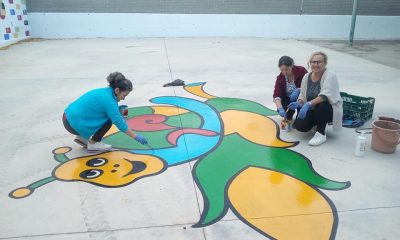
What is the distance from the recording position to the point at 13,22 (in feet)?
37.6

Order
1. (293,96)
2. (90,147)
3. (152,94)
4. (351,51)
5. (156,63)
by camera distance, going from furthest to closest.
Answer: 1. (351,51)
2. (156,63)
3. (152,94)
4. (293,96)
5. (90,147)

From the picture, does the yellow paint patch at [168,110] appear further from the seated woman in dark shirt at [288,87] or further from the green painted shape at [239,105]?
the seated woman in dark shirt at [288,87]

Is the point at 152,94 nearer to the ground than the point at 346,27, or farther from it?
nearer to the ground

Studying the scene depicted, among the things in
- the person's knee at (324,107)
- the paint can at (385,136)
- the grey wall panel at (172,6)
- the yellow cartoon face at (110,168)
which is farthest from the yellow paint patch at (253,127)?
the grey wall panel at (172,6)

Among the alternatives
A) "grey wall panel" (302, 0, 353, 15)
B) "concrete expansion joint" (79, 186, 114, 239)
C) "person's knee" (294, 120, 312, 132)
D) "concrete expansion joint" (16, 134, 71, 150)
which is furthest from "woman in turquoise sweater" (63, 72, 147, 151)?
"grey wall panel" (302, 0, 353, 15)

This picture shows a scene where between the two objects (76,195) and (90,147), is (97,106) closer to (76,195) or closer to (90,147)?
(90,147)

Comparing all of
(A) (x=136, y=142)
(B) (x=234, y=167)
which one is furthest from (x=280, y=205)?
(A) (x=136, y=142)

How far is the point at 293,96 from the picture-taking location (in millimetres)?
3875

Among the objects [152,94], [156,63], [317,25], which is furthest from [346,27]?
[152,94]

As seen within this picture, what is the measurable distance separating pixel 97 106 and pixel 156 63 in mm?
5203

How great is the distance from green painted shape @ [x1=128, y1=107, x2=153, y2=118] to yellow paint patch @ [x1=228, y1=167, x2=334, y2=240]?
201 cm

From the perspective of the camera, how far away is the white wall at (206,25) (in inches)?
527

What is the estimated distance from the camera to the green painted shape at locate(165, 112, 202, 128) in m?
4.06

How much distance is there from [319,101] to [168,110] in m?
2.06
